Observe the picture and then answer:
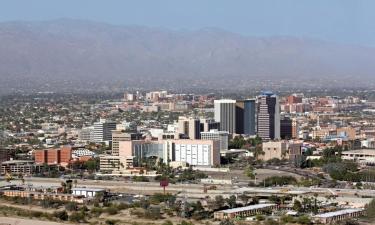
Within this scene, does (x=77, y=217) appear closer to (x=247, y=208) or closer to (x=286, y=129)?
(x=247, y=208)

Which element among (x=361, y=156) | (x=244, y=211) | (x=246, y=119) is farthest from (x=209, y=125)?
(x=244, y=211)

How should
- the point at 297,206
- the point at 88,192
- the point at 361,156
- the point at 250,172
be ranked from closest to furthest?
the point at 297,206 → the point at 88,192 → the point at 250,172 → the point at 361,156

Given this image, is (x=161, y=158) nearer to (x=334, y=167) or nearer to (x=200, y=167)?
(x=200, y=167)

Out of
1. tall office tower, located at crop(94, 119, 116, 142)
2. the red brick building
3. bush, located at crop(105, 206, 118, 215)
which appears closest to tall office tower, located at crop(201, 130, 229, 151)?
tall office tower, located at crop(94, 119, 116, 142)

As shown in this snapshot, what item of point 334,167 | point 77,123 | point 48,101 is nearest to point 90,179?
point 334,167

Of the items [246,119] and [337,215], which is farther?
[246,119]

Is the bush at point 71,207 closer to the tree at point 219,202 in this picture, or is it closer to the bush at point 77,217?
the bush at point 77,217

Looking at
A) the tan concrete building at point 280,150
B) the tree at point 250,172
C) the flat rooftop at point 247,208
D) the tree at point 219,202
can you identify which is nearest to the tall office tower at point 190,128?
the tan concrete building at point 280,150
